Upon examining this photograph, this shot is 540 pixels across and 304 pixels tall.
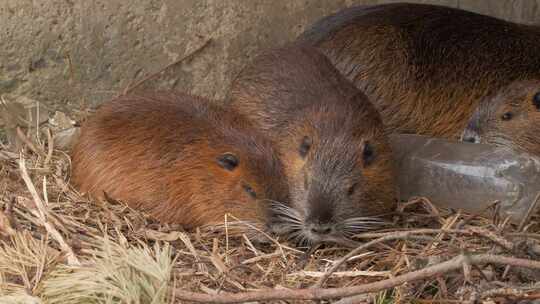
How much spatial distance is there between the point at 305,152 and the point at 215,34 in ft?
3.74

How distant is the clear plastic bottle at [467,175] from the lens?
396 centimetres

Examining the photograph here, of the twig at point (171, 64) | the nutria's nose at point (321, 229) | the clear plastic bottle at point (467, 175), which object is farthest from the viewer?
the twig at point (171, 64)

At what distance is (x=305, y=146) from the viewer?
153 inches

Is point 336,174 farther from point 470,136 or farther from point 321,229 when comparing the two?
point 470,136

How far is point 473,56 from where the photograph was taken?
15.1 ft

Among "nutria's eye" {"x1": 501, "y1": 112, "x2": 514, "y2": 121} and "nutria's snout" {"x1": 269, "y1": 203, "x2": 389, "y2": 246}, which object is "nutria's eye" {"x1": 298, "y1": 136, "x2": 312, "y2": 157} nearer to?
"nutria's snout" {"x1": 269, "y1": 203, "x2": 389, "y2": 246}

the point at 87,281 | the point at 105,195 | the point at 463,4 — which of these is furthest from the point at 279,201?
the point at 463,4

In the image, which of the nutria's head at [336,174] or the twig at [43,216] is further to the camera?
the nutria's head at [336,174]

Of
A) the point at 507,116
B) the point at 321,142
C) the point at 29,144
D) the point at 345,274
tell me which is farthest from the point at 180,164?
the point at 507,116

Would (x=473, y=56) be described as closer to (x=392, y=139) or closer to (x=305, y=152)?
(x=392, y=139)

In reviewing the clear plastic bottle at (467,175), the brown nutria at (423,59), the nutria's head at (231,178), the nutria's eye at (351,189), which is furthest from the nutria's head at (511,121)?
the nutria's head at (231,178)

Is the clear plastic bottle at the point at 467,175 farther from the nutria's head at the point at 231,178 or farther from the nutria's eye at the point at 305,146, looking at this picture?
the nutria's head at the point at 231,178

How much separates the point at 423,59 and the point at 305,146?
1038 mm

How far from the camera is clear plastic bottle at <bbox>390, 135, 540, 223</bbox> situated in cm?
396
